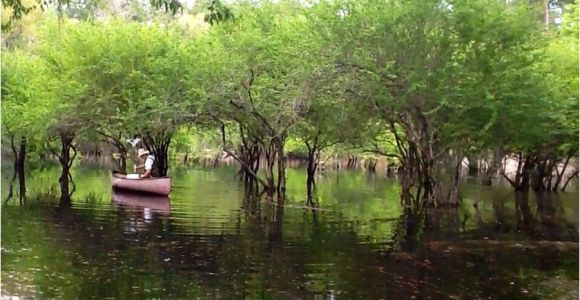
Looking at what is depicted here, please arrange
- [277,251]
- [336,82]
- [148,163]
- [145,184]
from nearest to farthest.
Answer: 1. [277,251]
2. [336,82]
3. [145,184]
4. [148,163]

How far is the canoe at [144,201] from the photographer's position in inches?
899

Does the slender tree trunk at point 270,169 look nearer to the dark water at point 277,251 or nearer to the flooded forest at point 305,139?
the flooded forest at point 305,139

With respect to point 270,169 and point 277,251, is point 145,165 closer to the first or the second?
point 270,169

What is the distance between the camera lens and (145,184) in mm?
28000

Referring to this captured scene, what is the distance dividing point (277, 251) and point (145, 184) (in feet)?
47.1

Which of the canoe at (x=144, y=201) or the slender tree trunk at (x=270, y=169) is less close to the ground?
the slender tree trunk at (x=270, y=169)

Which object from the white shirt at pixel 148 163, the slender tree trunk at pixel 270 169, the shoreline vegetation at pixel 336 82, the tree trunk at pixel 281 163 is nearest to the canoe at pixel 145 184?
the white shirt at pixel 148 163

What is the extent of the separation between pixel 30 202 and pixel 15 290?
559 inches

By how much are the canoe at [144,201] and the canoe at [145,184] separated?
0.86 feet

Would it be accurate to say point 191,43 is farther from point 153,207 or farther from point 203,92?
point 153,207

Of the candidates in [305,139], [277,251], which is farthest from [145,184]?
[277,251]

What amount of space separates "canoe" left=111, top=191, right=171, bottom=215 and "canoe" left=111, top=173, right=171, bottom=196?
26cm

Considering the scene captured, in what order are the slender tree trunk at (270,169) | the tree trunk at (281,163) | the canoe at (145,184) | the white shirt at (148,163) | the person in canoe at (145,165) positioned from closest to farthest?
the canoe at (145,184) → the tree trunk at (281,163) → the white shirt at (148,163) → the person in canoe at (145,165) → the slender tree trunk at (270,169)

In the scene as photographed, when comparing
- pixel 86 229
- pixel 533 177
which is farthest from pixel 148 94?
pixel 533 177
